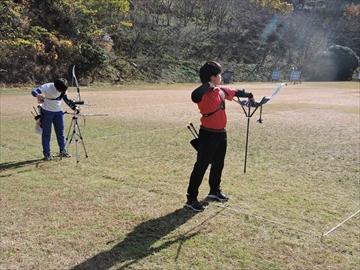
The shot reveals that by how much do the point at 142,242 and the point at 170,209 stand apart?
908 mm

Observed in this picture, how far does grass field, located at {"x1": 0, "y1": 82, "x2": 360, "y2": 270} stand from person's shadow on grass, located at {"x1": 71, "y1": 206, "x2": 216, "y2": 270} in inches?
0.4

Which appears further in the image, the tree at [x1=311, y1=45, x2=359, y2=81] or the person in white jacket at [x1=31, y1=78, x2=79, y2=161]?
the tree at [x1=311, y1=45, x2=359, y2=81]

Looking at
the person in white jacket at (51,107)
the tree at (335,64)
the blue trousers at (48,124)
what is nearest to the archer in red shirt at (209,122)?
the person in white jacket at (51,107)

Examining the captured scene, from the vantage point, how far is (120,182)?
5.61 metres

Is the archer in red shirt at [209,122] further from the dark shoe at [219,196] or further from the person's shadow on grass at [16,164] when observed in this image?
the person's shadow on grass at [16,164]

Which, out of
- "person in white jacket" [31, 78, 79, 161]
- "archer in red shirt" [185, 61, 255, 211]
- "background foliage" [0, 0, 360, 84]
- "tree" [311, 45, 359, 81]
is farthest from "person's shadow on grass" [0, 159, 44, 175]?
"tree" [311, 45, 359, 81]

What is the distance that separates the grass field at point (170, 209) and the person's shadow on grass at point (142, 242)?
1cm

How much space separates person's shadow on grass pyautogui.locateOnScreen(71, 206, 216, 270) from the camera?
331 centimetres

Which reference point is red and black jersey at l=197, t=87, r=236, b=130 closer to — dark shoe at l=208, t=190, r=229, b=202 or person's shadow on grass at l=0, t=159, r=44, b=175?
dark shoe at l=208, t=190, r=229, b=202

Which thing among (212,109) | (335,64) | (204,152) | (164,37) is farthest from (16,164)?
(335,64)

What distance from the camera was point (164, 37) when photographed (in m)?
43.3

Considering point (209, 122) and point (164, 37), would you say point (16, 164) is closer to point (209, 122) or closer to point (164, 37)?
point (209, 122)

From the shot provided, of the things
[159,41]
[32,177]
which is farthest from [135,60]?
[32,177]

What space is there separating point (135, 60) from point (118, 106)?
2161 cm
